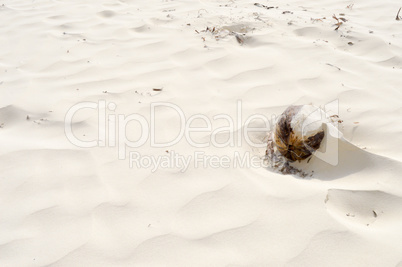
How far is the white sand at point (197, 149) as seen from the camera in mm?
1486

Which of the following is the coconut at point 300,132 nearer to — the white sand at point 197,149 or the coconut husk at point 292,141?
the coconut husk at point 292,141

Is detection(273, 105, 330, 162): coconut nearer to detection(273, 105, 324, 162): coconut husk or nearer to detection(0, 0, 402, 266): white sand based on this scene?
detection(273, 105, 324, 162): coconut husk

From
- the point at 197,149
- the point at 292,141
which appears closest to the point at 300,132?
the point at 292,141

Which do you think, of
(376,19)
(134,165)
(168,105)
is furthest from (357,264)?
(376,19)

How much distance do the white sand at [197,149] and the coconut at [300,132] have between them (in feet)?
0.33

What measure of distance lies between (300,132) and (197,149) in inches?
23.9

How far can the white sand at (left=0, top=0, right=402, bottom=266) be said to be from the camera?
149 cm

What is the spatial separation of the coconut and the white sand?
101mm

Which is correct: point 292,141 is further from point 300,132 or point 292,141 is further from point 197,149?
point 197,149

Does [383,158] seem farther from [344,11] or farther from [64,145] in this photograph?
[344,11]

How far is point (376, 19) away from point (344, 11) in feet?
1.22

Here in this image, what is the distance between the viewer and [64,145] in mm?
2066

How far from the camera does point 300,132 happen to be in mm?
1833

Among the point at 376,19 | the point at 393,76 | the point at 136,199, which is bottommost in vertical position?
the point at 136,199
